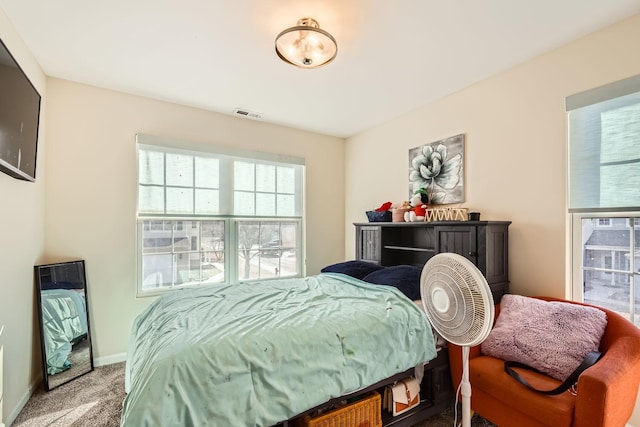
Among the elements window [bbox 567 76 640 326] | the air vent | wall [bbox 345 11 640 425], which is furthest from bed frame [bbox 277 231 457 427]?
the air vent

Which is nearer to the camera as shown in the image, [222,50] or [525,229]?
[222,50]

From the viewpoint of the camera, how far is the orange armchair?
1.30 metres

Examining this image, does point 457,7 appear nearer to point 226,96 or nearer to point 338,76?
point 338,76

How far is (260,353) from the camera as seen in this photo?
4.63 feet

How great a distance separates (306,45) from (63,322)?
289 centimetres

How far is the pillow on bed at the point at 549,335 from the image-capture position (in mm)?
1592

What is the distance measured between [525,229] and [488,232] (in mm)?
350

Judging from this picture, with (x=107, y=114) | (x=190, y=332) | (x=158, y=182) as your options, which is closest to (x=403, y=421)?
(x=190, y=332)

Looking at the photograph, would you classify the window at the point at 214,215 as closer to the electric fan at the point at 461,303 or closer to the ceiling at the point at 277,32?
the ceiling at the point at 277,32

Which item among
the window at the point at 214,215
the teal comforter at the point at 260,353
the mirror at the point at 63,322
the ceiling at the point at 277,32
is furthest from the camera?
the window at the point at 214,215

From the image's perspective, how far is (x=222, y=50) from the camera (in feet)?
7.04

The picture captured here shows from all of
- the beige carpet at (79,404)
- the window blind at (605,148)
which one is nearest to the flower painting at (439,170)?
the window blind at (605,148)

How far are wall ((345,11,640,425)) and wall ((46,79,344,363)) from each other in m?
2.80

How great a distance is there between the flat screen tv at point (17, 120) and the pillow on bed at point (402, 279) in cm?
252
